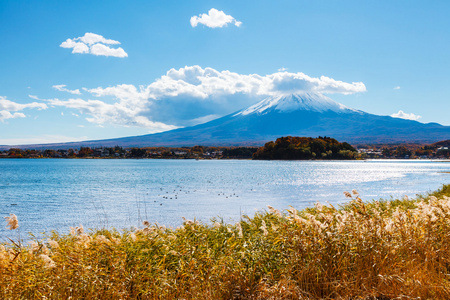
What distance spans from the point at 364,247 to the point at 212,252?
9.27 ft

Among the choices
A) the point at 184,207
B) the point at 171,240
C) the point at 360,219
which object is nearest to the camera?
the point at 360,219

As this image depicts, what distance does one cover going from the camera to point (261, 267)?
6152 millimetres

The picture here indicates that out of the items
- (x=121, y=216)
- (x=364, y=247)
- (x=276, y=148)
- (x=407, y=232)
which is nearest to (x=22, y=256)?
(x=364, y=247)

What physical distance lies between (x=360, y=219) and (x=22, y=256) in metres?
6.20

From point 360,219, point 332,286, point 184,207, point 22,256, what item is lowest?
point 184,207

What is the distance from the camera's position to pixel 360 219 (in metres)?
6.85

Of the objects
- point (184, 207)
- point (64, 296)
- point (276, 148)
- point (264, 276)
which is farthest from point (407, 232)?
point (276, 148)

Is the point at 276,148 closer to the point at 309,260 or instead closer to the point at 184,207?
the point at 184,207

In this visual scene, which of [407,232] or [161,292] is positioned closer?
[161,292]

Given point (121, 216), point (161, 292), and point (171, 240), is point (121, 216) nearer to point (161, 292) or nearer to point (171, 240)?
point (171, 240)

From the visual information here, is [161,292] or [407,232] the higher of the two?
[407,232]

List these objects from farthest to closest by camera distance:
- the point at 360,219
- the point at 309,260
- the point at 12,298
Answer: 1. the point at 360,219
2. the point at 309,260
3. the point at 12,298

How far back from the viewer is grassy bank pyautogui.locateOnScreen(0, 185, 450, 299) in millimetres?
5496

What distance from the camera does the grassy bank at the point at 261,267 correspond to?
550cm
